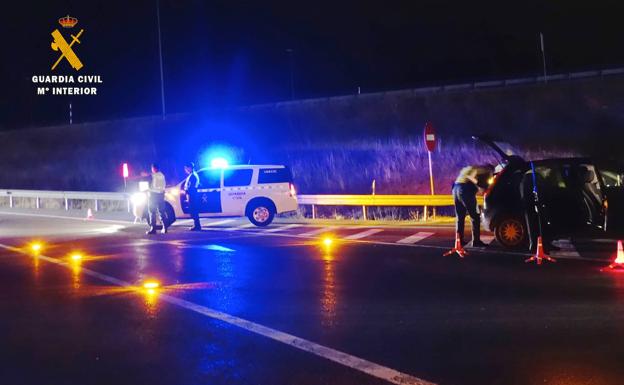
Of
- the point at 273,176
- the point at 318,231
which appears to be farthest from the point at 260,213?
the point at 318,231

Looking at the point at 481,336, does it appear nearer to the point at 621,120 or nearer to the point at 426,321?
the point at 426,321

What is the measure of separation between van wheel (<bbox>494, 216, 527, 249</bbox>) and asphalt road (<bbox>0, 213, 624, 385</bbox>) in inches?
19.4

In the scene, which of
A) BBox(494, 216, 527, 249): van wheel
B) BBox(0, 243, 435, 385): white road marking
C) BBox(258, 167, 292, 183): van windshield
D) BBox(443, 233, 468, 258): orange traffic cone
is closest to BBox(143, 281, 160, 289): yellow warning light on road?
BBox(0, 243, 435, 385): white road marking

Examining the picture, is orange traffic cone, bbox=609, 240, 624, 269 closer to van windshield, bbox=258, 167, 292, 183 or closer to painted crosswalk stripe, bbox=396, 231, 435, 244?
painted crosswalk stripe, bbox=396, 231, 435, 244

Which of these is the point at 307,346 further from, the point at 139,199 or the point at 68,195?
the point at 68,195

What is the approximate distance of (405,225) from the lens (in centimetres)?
1717

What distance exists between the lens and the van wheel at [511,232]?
39.1 ft

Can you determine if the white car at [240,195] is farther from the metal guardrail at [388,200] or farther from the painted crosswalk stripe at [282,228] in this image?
the metal guardrail at [388,200]

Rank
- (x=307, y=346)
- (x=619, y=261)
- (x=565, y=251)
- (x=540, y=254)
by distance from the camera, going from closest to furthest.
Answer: (x=307, y=346)
(x=619, y=261)
(x=540, y=254)
(x=565, y=251)

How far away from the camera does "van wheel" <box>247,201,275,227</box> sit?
1838 cm

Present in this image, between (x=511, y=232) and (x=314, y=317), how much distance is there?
583 cm

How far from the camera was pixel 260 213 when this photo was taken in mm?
18422

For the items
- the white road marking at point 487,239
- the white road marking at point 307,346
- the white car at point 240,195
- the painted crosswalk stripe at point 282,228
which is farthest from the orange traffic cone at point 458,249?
the white car at point 240,195

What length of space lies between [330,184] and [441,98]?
1934 cm
